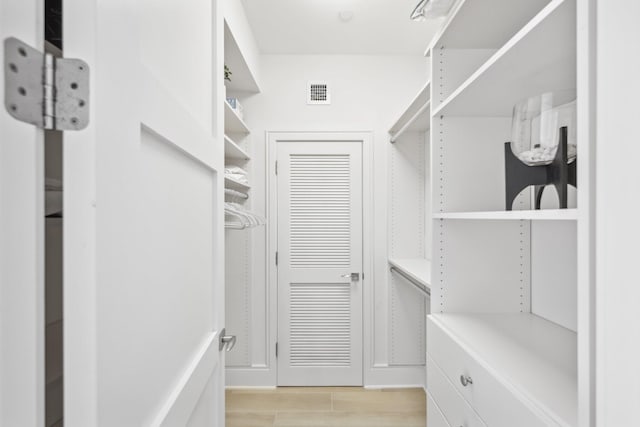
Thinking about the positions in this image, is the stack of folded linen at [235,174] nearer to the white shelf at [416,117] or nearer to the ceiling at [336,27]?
the ceiling at [336,27]

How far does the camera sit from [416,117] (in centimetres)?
219

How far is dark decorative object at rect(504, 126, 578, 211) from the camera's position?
94cm

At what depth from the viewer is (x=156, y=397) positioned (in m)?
0.69

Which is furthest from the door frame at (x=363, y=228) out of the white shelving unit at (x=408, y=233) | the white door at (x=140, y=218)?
the white door at (x=140, y=218)

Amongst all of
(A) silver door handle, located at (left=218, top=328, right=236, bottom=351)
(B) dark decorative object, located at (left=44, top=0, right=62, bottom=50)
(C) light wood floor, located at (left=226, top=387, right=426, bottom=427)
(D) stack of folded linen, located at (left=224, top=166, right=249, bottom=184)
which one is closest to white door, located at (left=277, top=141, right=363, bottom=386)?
(C) light wood floor, located at (left=226, top=387, right=426, bottom=427)

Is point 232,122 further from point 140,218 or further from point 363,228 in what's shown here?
point 140,218

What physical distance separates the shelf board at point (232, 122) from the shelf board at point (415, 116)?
1079mm

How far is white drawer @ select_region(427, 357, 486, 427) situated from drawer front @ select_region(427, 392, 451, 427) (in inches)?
1.1

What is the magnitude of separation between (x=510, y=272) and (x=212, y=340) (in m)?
1.20

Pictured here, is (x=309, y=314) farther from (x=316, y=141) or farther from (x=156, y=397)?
(x=156, y=397)

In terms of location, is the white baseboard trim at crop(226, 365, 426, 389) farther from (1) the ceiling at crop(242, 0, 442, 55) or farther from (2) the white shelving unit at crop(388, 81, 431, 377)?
(1) the ceiling at crop(242, 0, 442, 55)

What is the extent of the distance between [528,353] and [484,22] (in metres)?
1.13

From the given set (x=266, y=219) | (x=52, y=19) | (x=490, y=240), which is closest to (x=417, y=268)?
(x=490, y=240)

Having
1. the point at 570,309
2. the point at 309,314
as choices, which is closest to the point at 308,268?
the point at 309,314
